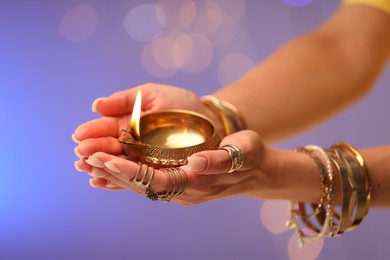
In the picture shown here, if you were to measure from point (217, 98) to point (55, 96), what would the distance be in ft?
2.51

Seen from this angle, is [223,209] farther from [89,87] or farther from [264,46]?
[264,46]

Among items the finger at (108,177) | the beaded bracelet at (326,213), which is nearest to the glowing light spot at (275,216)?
the beaded bracelet at (326,213)

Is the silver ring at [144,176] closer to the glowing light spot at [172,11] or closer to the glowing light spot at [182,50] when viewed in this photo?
the glowing light spot at [182,50]

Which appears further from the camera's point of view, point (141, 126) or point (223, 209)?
point (223, 209)

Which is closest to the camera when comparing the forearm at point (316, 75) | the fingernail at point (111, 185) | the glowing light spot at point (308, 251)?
the fingernail at point (111, 185)

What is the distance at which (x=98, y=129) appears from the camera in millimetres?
868

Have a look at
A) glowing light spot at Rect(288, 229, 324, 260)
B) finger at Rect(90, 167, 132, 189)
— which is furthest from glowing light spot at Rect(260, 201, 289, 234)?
finger at Rect(90, 167, 132, 189)

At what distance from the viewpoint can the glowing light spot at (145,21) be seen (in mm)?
1982

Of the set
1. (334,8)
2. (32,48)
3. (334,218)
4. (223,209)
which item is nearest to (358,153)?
(334,218)

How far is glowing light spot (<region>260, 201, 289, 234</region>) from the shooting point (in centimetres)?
163

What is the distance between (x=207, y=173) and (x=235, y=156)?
0.18 ft

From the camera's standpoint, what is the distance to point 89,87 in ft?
5.82

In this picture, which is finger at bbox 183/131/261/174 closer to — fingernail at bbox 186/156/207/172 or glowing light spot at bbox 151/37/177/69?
fingernail at bbox 186/156/207/172

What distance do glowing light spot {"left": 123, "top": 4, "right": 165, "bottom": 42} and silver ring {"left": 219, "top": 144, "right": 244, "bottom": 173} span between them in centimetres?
130
